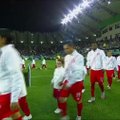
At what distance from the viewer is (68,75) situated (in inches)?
355

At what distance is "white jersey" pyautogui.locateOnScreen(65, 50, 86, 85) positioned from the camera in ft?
29.2

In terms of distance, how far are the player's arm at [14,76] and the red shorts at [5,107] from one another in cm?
34

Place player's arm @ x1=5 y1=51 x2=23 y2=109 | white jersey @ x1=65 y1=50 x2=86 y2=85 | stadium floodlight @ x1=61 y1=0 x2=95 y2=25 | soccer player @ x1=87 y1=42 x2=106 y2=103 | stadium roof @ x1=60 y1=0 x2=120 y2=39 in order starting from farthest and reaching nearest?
stadium roof @ x1=60 y1=0 x2=120 y2=39 → stadium floodlight @ x1=61 y1=0 x2=95 y2=25 → soccer player @ x1=87 y1=42 x2=106 y2=103 → white jersey @ x1=65 y1=50 x2=86 y2=85 → player's arm @ x1=5 y1=51 x2=23 y2=109

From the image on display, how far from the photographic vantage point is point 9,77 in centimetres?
552

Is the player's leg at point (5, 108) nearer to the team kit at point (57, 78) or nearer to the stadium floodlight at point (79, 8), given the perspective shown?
the team kit at point (57, 78)

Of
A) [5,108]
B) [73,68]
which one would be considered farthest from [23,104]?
[5,108]

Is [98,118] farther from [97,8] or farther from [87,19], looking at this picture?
[87,19]

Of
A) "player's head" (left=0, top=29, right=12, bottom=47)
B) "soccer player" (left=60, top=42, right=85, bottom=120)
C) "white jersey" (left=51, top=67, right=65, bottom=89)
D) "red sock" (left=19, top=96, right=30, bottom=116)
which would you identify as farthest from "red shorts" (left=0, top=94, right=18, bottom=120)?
"white jersey" (left=51, top=67, right=65, bottom=89)

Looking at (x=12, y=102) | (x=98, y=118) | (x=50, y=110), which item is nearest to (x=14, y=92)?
(x=12, y=102)

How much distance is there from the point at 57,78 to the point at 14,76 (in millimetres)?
5528

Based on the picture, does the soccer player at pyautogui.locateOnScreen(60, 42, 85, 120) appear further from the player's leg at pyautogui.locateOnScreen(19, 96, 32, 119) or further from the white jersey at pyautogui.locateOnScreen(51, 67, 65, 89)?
the white jersey at pyautogui.locateOnScreen(51, 67, 65, 89)

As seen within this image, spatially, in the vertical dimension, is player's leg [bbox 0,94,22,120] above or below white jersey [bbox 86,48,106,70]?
below

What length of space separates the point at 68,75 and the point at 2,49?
12.1 feet

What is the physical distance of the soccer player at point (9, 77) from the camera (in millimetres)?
5277
